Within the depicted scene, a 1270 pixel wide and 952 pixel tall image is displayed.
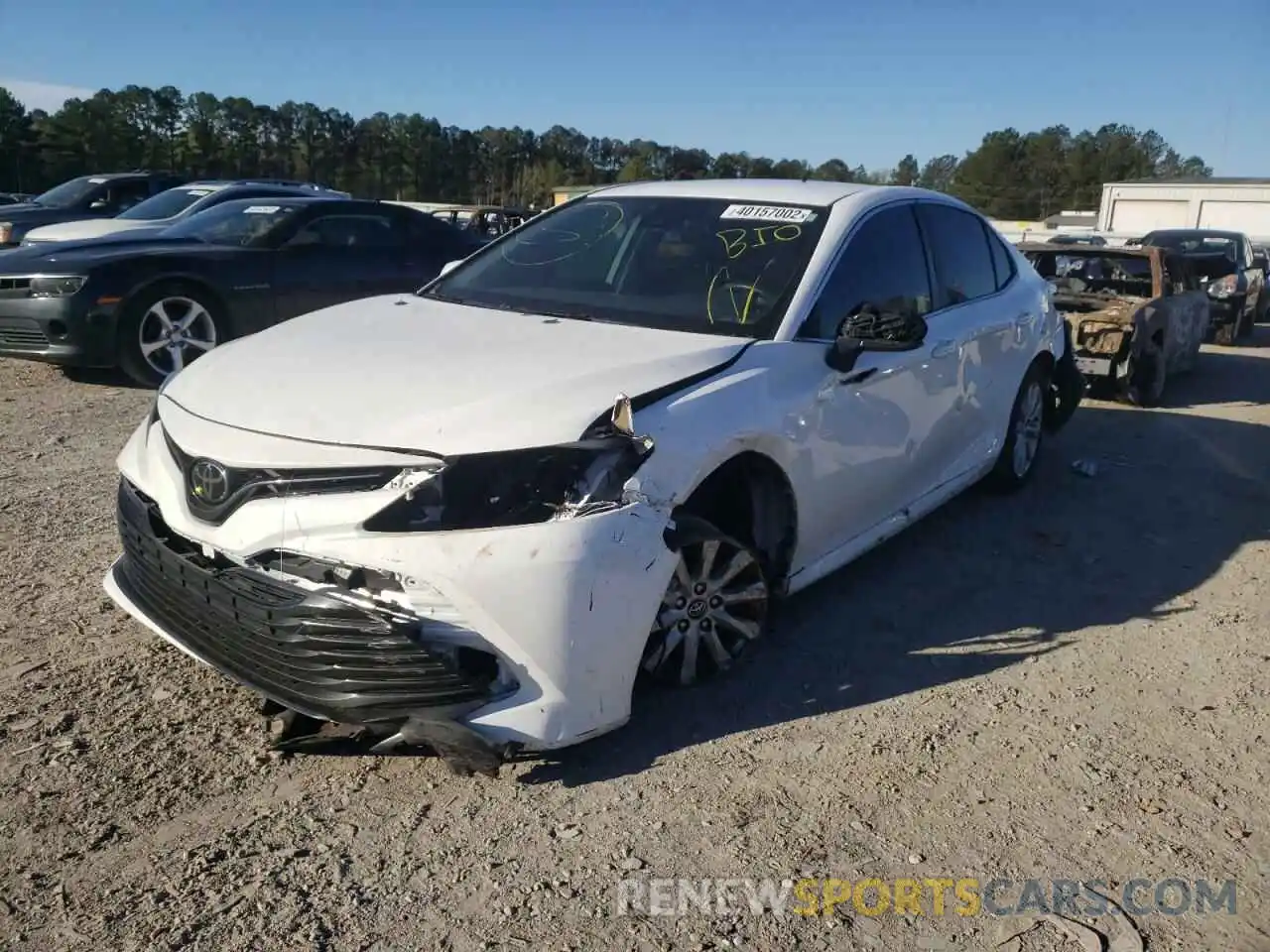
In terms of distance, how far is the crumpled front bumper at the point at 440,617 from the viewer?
8.84 feet

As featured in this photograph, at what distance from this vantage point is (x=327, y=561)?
2.75 m

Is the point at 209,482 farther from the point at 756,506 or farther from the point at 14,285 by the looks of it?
the point at 14,285

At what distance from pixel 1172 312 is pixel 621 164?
4877cm

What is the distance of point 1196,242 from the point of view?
16156 mm

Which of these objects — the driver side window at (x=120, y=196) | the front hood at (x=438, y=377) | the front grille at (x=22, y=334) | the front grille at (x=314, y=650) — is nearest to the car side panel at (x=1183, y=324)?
the front hood at (x=438, y=377)

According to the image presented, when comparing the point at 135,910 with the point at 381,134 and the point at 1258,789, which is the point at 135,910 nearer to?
the point at 1258,789

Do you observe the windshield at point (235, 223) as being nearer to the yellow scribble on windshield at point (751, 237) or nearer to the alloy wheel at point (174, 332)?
the alloy wheel at point (174, 332)

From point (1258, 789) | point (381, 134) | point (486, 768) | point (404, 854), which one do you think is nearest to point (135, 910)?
point (404, 854)

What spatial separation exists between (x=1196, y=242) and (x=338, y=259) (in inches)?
523

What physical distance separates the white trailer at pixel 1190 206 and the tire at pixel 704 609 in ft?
120

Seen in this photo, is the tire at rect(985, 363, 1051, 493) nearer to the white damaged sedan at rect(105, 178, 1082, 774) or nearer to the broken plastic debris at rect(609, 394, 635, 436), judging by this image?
the white damaged sedan at rect(105, 178, 1082, 774)

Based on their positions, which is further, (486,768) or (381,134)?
(381,134)

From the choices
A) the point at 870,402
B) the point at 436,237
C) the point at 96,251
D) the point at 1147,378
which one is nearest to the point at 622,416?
the point at 870,402

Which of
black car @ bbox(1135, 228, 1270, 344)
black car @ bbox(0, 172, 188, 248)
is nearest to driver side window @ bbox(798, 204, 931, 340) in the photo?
black car @ bbox(1135, 228, 1270, 344)
